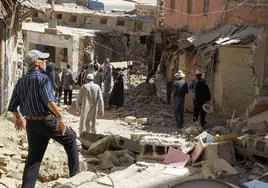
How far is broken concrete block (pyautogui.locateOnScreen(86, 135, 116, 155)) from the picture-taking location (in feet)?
29.7

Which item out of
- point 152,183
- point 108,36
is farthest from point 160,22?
point 152,183

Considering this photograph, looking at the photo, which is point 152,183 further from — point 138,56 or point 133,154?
point 138,56

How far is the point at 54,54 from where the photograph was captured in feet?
95.8

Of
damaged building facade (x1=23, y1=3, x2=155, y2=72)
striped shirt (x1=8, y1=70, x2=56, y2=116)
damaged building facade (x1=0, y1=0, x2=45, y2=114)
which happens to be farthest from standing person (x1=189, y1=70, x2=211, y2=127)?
damaged building facade (x1=23, y1=3, x2=155, y2=72)

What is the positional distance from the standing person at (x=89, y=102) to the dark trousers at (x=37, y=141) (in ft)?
16.9

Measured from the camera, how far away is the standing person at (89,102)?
11.6 metres

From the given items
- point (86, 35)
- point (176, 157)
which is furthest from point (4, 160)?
point (86, 35)

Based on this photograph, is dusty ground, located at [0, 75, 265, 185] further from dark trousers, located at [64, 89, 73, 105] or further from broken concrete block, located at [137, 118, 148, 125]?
dark trousers, located at [64, 89, 73, 105]

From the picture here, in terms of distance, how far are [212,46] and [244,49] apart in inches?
53.5

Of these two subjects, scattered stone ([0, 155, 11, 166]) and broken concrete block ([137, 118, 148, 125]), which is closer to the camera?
scattered stone ([0, 155, 11, 166])

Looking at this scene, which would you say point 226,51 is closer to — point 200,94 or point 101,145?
point 200,94

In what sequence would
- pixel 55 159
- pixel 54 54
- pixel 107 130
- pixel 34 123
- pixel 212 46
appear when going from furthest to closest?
pixel 54 54
pixel 212 46
pixel 107 130
pixel 55 159
pixel 34 123

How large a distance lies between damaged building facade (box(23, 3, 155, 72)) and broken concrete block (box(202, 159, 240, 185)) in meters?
20.5

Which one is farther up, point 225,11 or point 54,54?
point 225,11
